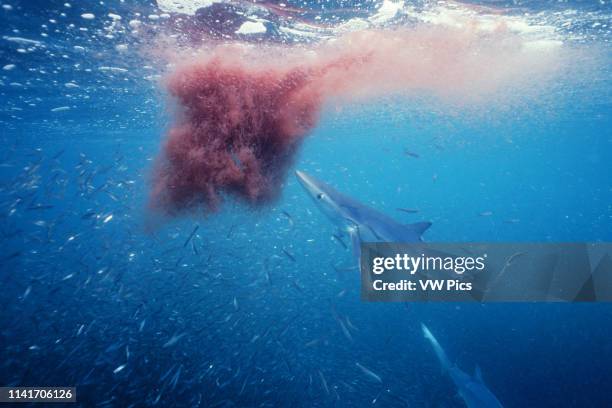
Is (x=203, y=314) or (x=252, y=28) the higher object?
(x=252, y=28)

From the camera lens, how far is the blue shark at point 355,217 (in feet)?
14.7

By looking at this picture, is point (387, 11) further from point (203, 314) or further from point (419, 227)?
point (203, 314)

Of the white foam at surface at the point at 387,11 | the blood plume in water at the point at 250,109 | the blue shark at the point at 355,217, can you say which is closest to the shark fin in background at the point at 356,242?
the blue shark at the point at 355,217

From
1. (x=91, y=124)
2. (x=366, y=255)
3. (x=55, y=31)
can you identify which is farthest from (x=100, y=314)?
(x=91, y=124)

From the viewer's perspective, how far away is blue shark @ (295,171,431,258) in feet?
14.7

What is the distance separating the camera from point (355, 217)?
459 centimetres

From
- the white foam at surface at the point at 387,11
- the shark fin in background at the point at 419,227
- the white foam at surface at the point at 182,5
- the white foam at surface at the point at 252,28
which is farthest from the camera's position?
the white foam at surface at the point at 252,28

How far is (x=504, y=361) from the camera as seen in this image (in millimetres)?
9562

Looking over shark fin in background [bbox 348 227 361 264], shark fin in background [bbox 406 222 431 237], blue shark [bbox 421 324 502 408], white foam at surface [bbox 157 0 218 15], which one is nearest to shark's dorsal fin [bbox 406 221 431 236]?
shark fin in background [bbox 406 222 431 237]

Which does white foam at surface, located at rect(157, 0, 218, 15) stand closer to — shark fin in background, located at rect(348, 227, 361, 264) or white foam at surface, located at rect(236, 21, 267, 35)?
white foam at surface, located at rect(236, 21, 267, 35)

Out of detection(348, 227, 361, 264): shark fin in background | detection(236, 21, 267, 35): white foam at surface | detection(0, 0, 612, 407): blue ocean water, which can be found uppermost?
detection(236, 21, 267, 35): white foam at surface

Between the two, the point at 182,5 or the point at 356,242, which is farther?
the point at 182,5

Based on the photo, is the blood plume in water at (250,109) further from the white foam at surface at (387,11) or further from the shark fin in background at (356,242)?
the shark fin in background at (356,242)

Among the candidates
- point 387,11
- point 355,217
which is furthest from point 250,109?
point 387,11
